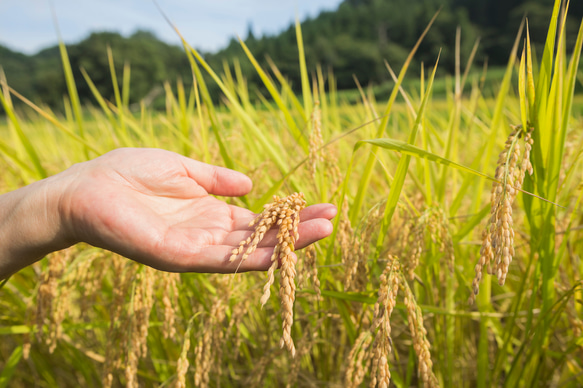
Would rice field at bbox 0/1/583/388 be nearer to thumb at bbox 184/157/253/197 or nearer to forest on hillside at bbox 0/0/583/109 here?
thumb at bbox 184/157/253/197

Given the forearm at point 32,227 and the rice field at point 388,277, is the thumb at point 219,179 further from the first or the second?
the forearm at point 32,227

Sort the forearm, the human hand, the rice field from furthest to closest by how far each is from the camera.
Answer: the forearm
the human hand
the rice field

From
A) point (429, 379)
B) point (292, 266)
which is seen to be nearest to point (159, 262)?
point (292, 266)

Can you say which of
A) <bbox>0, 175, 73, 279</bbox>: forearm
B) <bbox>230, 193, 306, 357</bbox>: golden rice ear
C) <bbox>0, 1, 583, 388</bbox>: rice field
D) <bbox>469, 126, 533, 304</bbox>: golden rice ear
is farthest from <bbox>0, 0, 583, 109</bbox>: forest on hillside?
<bbox>469, 126, 533, 304</bbox>: golden rice ear

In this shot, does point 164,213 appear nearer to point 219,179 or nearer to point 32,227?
point 219,179

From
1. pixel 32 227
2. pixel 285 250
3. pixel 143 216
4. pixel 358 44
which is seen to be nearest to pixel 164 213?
pixel 143 216

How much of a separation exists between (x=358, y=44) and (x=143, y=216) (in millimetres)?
39231

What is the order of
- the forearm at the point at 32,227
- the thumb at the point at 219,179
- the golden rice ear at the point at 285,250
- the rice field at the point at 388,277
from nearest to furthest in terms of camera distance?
the golden rice ear at the point at 285,250 → the rice field at the point at 388,277 → the forearm at the point at 32,227 → the thumb at the point at 219,179

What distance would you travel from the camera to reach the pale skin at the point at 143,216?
1090mm

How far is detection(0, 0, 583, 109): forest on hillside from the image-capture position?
1250 inches

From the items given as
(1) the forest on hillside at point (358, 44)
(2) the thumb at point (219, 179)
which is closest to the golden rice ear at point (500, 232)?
(2) the thumb at point (219, 179)

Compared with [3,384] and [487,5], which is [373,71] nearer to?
[487,5]

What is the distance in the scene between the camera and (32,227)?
3.93 ft

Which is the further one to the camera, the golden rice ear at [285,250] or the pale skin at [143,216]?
the pale skin at [143,216]
